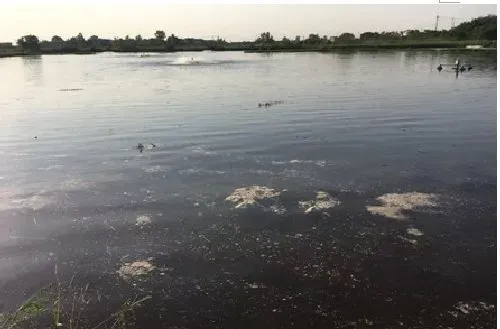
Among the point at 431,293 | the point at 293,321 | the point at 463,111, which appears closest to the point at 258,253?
the point at 293,321

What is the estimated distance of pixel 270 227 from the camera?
1129 centimetres

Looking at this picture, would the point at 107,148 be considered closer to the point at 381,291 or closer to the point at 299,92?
the point at 381,291

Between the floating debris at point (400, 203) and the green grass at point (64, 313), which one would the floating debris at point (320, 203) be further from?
the green grass at point (64, 313)

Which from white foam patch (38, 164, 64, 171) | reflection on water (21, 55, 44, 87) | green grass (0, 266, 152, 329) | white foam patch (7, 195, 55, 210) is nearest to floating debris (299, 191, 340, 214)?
green grass (0, 266, 152, 329)

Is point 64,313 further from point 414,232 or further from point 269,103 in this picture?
point 269,103

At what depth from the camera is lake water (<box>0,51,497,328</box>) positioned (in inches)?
324

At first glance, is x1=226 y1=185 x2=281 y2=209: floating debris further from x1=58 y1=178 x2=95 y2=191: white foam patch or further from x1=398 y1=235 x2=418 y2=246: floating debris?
x1=58 y1=178 x2=95 y2=191: white foam patch

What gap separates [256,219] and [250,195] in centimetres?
180

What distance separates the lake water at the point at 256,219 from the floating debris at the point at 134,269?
0.39ft

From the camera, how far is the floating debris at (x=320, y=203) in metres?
12.4

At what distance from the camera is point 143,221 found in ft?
38.6

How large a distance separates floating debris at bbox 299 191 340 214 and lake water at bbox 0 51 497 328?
0.28 m

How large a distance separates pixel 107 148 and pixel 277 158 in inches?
314

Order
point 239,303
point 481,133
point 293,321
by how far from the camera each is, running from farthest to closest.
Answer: point 481,133, point 239,303, point 293,321
